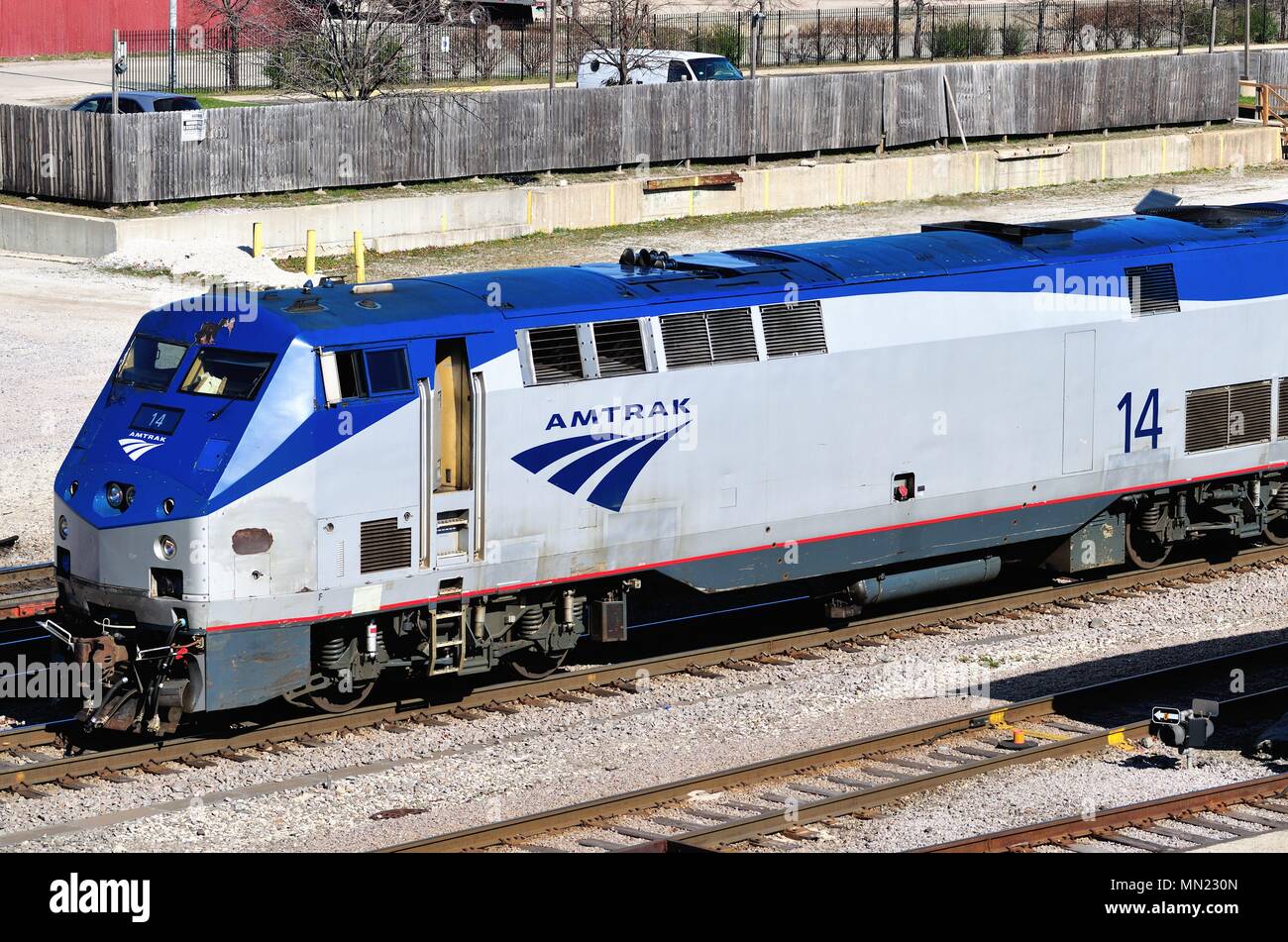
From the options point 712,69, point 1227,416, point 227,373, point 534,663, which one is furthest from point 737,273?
point 712,69

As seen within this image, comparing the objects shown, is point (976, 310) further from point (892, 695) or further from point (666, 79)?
point (666, 79)

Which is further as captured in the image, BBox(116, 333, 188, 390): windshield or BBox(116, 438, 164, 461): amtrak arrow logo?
BBox(116, 333, 188, 390): windshield

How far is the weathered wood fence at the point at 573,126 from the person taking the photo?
3806 cm

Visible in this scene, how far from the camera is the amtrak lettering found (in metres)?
16.1

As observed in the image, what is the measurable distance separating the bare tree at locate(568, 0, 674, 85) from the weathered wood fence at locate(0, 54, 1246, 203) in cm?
570

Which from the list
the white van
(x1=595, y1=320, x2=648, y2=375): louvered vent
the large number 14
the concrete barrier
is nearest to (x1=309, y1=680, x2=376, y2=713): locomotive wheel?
(x1=595, y1=320, x2=648, y2=375): louvered vent

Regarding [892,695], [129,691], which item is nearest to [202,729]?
[129,691]

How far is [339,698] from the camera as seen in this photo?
54.0 ft

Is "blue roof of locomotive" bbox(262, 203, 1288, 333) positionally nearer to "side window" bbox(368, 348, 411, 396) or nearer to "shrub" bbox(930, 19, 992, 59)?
"side window" bbox(368, 348, 411, 396)

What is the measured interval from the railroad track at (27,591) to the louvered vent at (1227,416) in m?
12.2

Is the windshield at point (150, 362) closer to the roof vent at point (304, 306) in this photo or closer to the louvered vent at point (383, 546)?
the roof vent at point (304, 306)

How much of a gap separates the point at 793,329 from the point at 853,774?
435 cm

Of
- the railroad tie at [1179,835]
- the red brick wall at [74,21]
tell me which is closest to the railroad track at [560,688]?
the railroad tie at [1179,835]

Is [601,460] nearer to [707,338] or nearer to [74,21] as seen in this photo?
[707,338]
